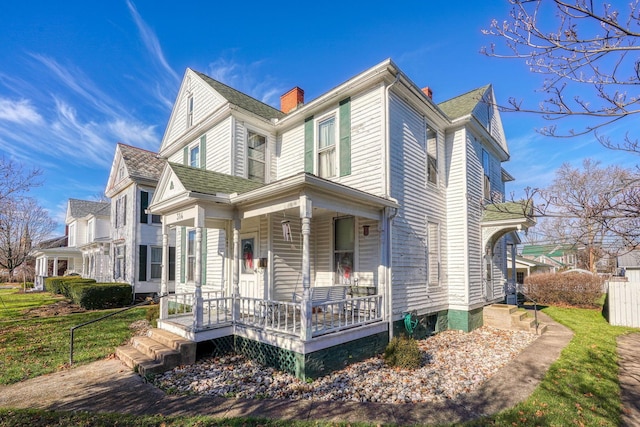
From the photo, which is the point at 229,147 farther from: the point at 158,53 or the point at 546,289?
the point at 546,289

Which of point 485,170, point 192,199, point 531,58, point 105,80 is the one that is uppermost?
point 105,80

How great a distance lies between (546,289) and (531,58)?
18.9 m

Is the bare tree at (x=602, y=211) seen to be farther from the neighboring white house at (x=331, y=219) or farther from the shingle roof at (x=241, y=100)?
the shingle roof at (x=241, y=100)

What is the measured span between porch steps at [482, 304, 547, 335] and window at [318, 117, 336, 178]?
7602 mm

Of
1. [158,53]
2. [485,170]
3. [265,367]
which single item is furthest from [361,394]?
[158,53]

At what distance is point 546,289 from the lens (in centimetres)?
1781

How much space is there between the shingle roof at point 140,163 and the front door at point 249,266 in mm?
10831

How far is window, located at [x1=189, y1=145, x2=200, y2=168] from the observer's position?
1232 centimetres

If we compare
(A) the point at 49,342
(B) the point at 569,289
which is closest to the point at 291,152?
(A) the point at 49,342

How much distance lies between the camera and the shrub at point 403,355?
6846 mm

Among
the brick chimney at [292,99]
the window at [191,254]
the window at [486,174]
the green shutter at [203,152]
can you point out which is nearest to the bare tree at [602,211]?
the window at [486,174]

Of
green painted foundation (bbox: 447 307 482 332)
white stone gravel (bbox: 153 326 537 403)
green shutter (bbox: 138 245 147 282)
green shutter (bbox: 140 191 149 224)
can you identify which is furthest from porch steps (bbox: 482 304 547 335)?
green shutter (bbox: 140 191 149 224)

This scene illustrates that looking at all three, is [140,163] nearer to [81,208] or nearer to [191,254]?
[191,254]

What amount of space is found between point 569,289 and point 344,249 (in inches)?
605
